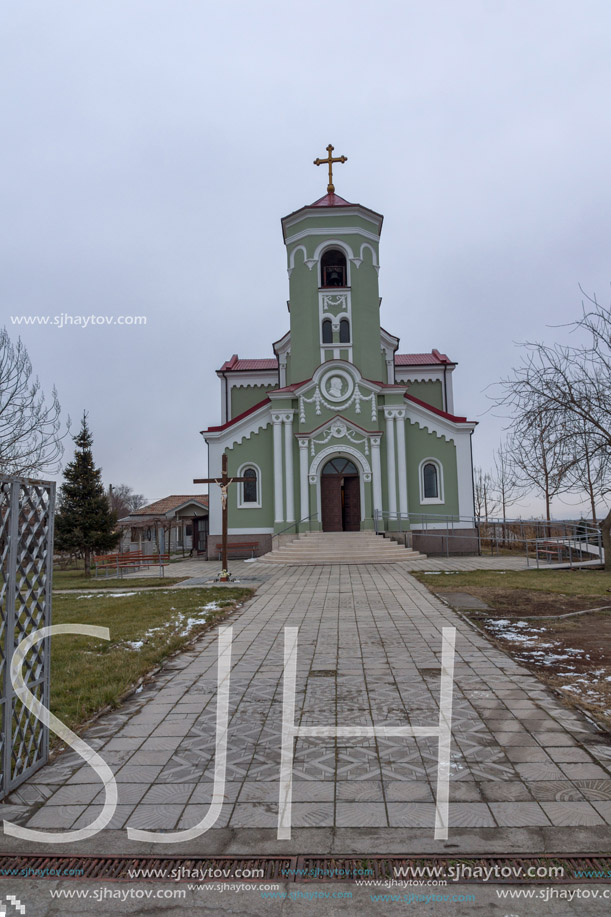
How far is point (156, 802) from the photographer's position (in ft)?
11.0

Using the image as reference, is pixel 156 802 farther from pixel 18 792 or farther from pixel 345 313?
pixel 345 313

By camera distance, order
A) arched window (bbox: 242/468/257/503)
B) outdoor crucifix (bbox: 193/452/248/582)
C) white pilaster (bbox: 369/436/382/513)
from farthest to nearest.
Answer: arched window (bbox: 242/468/257/503) < white pilaster (bbox: 369/436/382/513) < outdoor crucifix (bbox: 193/452/248/582)

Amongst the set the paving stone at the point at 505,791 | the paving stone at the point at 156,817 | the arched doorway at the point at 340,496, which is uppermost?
the arched doorway at the point at 340,496

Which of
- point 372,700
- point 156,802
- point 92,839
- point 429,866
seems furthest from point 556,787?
point 92,839

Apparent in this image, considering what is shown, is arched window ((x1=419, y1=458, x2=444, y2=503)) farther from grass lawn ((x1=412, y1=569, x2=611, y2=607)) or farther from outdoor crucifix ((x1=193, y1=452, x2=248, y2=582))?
outdoor crucifix ((x1=193, y1=452, x2=248, y2=582))

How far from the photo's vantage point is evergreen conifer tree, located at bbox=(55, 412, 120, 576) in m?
23.8

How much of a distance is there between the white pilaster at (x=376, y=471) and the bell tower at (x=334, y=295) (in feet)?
9.79

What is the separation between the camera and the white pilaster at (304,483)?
21891 mm

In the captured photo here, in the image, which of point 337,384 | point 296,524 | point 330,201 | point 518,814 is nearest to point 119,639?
point 518,814

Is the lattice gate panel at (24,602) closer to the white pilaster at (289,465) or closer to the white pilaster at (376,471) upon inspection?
the white pilaster at (289,465)

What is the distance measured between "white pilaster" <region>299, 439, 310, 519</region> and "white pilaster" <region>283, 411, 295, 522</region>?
1.33 ft

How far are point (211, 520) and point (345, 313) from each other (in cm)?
978

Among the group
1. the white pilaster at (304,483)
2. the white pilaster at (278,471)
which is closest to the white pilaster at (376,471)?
the white pilaster at (304,483)

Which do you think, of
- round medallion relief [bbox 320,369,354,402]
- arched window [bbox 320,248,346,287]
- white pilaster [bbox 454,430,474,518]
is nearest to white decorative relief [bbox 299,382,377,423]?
round medallion relief [bbox 320,369,354,402]
